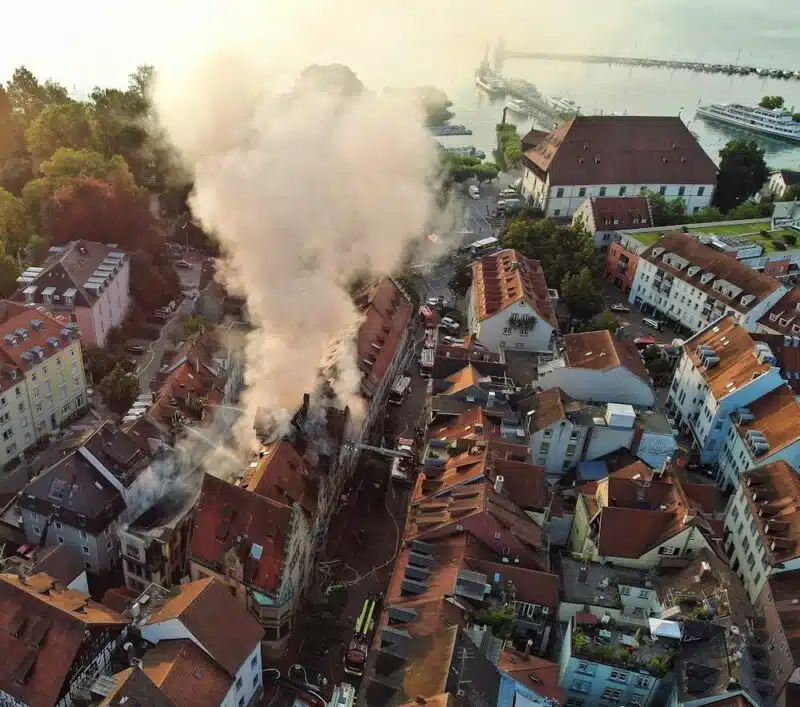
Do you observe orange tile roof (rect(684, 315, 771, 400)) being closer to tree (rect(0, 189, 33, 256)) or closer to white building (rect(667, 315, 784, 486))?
white building (rect(667, 315, 784, 486))

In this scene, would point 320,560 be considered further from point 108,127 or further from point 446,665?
point 108,127

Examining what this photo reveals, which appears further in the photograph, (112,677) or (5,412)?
(5,412)

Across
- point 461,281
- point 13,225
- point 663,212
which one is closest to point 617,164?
point 663,212

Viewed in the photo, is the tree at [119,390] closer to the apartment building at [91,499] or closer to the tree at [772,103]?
the apartment building at [91,499]

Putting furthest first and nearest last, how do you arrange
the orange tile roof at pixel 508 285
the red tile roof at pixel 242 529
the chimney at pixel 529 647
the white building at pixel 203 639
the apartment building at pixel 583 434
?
the orange tile roof at pixel 508 285 → the apartment building at pixel 583 434 → the red tile roof at pixel 242 529 → the chimney at pixel 529 647 → the white building at pixel 203 639

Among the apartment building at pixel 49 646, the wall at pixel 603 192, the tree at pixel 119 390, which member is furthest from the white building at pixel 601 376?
the wall at pixel 603 192

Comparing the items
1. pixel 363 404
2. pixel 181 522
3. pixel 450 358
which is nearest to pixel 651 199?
pixel 450 358

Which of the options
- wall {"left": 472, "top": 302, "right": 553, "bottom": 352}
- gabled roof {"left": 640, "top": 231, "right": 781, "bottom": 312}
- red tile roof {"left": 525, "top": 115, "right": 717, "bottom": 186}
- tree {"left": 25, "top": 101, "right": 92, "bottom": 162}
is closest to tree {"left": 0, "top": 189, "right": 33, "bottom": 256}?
tree {"left": 25, "top": 101, "right": 92, "bottom": 162}
